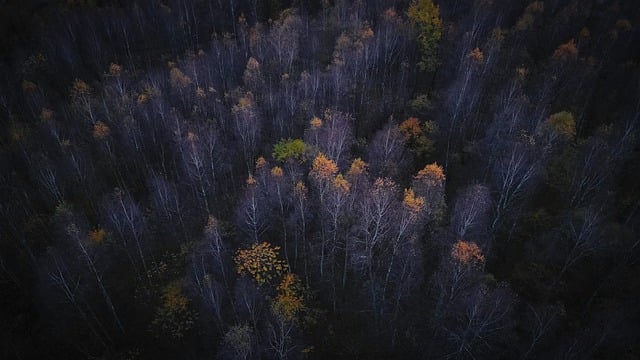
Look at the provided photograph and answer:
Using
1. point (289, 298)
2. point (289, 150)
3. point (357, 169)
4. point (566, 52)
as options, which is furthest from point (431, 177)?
point (566, 52)

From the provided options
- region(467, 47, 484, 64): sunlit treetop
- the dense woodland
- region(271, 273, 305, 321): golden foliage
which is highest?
region(467, 47, 484, 64): sunlit treetop

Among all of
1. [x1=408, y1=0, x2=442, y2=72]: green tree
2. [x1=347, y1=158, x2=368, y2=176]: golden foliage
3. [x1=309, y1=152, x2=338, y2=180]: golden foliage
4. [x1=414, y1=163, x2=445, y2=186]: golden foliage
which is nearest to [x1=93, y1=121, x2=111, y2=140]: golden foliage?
[x1=309, y1=152, x2=338, y2=180]: golden foliage

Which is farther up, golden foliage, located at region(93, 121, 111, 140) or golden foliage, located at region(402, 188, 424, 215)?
golden foliage, located at region(402, 188, 424, 215)

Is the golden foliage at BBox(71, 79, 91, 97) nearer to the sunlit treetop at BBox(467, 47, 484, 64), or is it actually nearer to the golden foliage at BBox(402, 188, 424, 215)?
the golden foliage at BBox(402, 188, 424, 215)

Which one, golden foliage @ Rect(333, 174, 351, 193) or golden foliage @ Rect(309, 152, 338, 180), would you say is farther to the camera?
golden foliage @ Rect(309, 152, 338, 180)

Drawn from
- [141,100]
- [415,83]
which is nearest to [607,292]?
[415,83]

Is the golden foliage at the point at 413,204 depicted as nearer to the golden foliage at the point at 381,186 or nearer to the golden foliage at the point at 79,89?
the golden foliage at the point at 381,186
